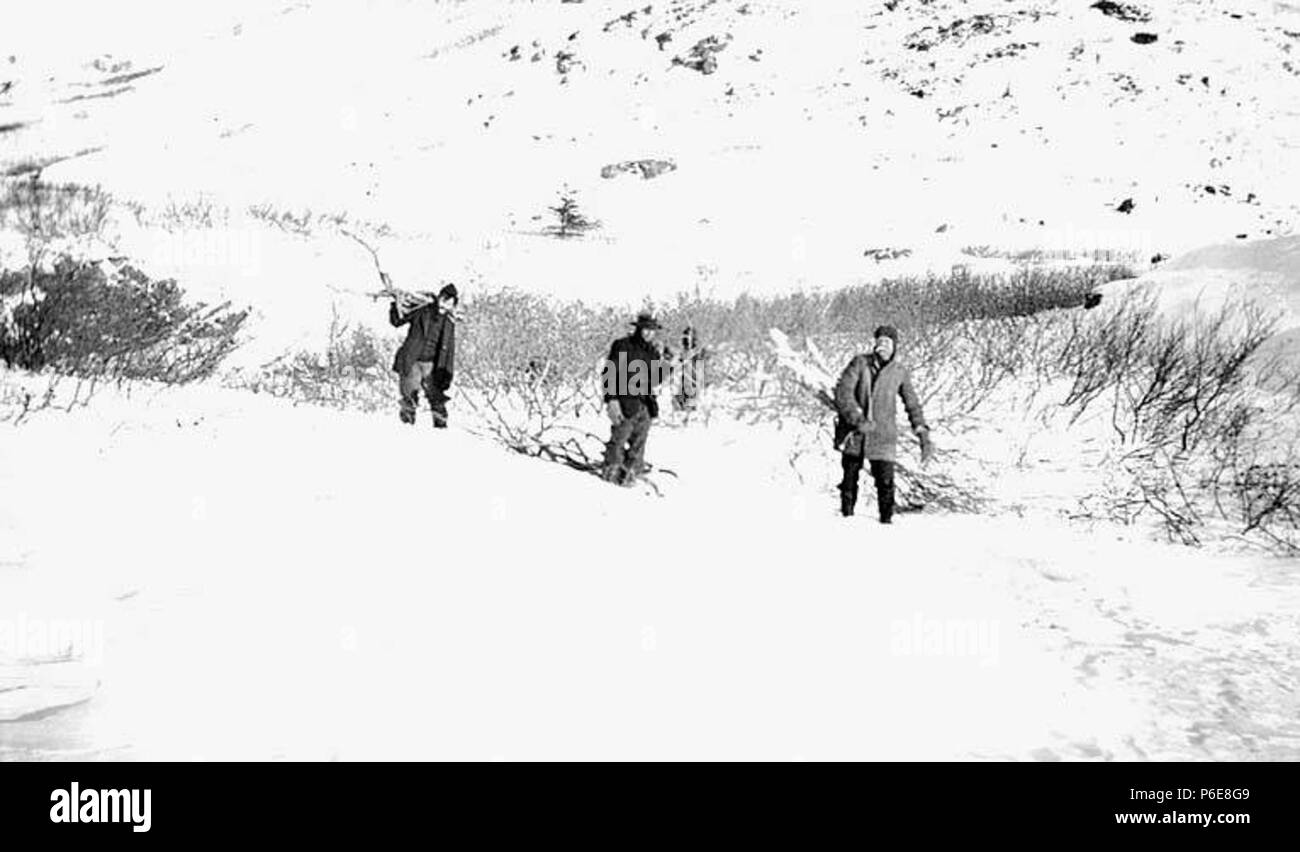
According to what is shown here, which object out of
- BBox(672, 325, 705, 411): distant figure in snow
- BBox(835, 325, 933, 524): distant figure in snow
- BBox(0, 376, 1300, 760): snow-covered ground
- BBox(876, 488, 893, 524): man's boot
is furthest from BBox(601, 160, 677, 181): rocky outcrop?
BBox(0, 376, 1300, 760): snow-covered ground

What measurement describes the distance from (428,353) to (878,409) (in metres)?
4.24

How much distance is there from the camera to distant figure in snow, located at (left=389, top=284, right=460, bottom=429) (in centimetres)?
942

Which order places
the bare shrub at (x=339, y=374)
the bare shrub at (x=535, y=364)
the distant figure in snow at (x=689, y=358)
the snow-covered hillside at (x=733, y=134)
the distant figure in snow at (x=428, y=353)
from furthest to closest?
the snow-covered hillside at (x=733, y=134) → the bare shrub at (x=535, y=364) → the distant figure in snow at (x=689, y=358) → the bare shrub at (x=339, y=374) → the distant figure in snow at (x=428, y=353)

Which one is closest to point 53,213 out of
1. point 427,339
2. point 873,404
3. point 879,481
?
point 427,339

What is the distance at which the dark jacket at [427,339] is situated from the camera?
9422mm

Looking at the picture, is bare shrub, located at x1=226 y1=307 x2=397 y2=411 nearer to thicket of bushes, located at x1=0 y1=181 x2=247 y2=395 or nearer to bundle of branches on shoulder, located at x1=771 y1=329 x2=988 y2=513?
thicket of bushes, located at x1=0 y1=181 x2=247 y2=395

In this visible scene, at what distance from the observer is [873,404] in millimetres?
7570

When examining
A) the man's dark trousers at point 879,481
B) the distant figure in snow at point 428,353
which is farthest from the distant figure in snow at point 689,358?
the man's dark trousers at point 879,481

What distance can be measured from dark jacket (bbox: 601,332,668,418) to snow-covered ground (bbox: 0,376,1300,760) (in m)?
1.89

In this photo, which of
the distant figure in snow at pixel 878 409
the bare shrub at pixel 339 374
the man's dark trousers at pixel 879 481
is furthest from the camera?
the bare shrub at pixel 339 374

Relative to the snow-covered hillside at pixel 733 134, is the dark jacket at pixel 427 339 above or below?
below

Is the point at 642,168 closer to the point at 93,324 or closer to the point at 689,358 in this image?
the point at 689,358

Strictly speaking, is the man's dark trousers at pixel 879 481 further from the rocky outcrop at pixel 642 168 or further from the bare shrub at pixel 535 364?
the rocky outcrop at pixel 642 168

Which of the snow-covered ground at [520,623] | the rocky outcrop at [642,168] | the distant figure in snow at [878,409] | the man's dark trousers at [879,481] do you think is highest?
the rocky outcrop at [642,168]
